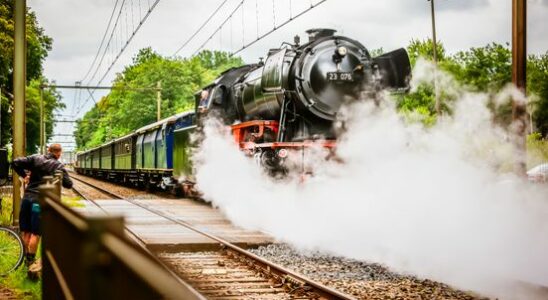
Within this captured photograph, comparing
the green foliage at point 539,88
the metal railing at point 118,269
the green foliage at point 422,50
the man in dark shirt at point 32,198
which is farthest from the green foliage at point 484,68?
the metal railing at point 118,269

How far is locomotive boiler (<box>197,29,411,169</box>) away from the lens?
1249 centimetres

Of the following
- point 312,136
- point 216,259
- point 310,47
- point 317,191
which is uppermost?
point 310,47

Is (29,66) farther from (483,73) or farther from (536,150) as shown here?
(536,150)

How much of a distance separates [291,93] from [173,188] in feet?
37.6

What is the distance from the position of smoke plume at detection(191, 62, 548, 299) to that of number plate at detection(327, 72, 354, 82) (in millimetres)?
518

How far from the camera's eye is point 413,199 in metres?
12.0

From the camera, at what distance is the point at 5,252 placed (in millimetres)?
7961

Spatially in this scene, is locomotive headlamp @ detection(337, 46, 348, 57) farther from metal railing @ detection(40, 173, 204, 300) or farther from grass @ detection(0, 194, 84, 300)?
metal railing @ detection(40, 173, 204, 300)

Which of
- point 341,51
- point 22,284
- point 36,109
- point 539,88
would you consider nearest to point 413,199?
point 341,51

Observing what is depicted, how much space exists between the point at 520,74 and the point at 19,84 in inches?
297

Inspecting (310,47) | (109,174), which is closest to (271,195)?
(310,47)

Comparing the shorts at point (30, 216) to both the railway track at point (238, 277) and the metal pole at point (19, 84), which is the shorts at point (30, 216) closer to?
the railway track at point (238, 277)

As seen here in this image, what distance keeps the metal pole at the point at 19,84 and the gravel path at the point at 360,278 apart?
4.25m

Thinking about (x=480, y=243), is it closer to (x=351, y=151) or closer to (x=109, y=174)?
(x=351, y=151)
